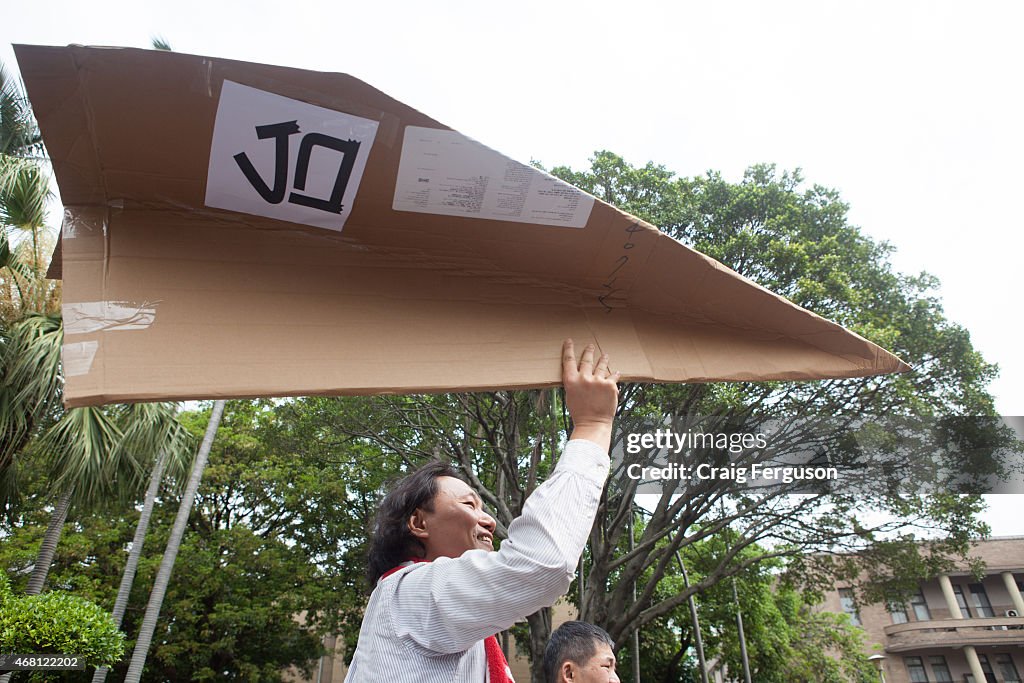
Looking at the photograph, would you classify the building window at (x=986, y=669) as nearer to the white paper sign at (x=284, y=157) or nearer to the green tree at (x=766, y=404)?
the green tree at (x=766, y=404)

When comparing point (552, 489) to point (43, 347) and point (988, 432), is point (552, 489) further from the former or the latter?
point (988, 432)

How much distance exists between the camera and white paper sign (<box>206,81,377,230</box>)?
1018 mm

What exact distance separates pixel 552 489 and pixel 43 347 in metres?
6.69

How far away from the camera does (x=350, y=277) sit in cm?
125

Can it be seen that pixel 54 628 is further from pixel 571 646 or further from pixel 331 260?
pixel 331 260

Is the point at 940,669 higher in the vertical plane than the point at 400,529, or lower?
higher

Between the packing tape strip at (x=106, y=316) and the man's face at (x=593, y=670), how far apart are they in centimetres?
253

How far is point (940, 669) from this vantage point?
103 feet

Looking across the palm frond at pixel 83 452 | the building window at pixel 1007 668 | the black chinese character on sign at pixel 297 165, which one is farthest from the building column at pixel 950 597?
the black chinese character on sign at pixel 297 165

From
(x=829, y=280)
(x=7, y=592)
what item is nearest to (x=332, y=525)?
(x=7, y=592)

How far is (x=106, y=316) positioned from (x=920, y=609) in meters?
39.6

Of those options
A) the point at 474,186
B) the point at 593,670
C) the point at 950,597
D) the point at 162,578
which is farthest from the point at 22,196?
the point at 950,597

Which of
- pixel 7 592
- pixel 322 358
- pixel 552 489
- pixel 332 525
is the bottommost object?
pixel 552 489
